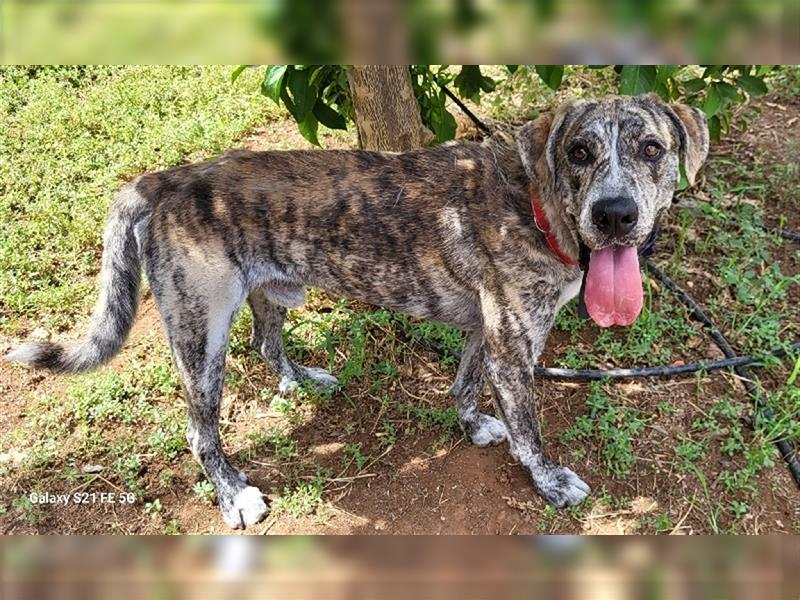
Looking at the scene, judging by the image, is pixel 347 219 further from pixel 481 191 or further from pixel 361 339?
pixel 361 339

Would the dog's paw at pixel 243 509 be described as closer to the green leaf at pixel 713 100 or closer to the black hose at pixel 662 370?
the black hose at pixel 662 370

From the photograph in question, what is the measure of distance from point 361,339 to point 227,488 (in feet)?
4.21

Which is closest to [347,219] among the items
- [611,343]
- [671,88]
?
[611,343]

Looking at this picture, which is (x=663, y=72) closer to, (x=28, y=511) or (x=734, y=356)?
(x=734, y=356)

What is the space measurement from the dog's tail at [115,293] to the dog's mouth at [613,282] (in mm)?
2046

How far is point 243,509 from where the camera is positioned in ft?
12.4

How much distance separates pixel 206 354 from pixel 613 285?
1.90 meters

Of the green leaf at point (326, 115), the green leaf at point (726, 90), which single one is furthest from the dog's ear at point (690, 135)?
the green leaf at point (326, 115)

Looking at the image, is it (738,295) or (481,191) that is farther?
(738,295)

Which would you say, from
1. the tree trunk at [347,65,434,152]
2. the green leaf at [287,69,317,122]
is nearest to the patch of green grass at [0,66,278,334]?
the tree trunk at [347,65,434,152]

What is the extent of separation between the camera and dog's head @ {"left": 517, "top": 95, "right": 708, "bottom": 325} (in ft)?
9.41

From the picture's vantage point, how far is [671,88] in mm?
4633

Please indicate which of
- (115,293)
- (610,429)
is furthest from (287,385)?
(610,429)
